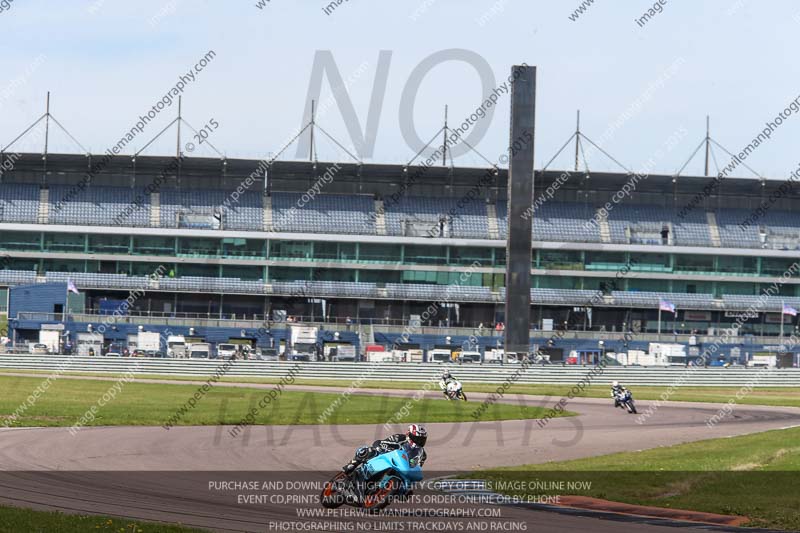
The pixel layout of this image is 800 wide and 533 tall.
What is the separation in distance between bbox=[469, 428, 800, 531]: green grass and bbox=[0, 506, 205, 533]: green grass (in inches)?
324

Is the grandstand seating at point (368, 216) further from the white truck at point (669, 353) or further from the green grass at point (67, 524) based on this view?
the green grass at point (67, 524)

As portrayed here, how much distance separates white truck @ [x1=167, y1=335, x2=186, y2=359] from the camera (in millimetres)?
79312

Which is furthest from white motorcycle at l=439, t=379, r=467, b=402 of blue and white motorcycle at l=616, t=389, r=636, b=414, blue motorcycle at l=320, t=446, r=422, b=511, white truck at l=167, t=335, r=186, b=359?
white truck at l=167, t=335, r=186, b=359

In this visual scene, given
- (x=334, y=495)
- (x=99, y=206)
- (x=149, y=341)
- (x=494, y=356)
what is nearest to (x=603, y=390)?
(x=494, y=356)

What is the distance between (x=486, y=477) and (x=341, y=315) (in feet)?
239

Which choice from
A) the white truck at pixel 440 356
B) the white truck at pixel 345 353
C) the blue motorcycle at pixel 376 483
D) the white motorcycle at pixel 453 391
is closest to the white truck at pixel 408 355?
the white truck at pixel 440 356

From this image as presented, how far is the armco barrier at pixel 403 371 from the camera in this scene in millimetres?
67250

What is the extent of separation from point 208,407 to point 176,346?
126 feet

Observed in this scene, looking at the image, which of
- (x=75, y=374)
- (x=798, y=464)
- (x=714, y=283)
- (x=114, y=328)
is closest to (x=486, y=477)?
(x=798, y=464)

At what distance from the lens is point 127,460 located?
25234 millimetres

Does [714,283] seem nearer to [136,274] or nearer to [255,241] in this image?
[255,241]

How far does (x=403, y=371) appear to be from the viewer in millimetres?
70250

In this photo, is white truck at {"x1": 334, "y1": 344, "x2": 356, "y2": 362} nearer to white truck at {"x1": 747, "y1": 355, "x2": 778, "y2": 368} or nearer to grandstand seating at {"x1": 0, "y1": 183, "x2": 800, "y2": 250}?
grandstand seating at {"x1": 0, "y1": 183, "x2": 800, "y2": 250}

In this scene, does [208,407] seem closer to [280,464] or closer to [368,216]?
[280,464]
